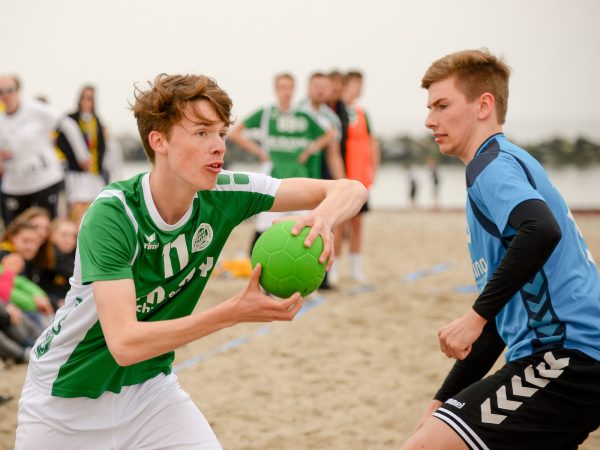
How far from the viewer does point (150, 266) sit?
2699mm

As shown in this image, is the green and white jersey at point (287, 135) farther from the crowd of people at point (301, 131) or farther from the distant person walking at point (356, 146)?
the distant person walking at point (356, 146)

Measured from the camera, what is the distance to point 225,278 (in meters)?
10.0

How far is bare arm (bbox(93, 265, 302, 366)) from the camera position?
7.20 feet

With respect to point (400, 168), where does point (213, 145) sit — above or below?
above

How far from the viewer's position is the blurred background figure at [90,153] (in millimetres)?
9883

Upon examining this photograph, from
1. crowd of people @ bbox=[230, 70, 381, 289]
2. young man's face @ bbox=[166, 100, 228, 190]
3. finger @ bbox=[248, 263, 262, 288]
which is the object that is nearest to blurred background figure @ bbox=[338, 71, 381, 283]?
crowd of people @ bbox=[230, 70, 381, 289]

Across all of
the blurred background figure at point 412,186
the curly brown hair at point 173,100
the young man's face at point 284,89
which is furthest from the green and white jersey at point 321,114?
the blurred background figure at point 412,186

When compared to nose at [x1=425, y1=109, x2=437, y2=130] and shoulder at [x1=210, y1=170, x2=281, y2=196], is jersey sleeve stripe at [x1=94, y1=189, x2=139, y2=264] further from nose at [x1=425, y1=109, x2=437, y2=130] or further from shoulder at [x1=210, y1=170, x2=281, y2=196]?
nose at [x1=425, y1=109, x2=437, y2=130]

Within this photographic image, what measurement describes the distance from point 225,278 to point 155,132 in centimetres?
745

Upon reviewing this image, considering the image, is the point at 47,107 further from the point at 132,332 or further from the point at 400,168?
the point at 400,168

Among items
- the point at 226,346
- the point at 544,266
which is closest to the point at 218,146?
the point at 544,266

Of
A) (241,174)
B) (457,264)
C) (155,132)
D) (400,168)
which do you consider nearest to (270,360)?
(241,174)

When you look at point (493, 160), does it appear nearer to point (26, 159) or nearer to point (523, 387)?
point (523, 387)

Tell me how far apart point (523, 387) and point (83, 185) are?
875cm
